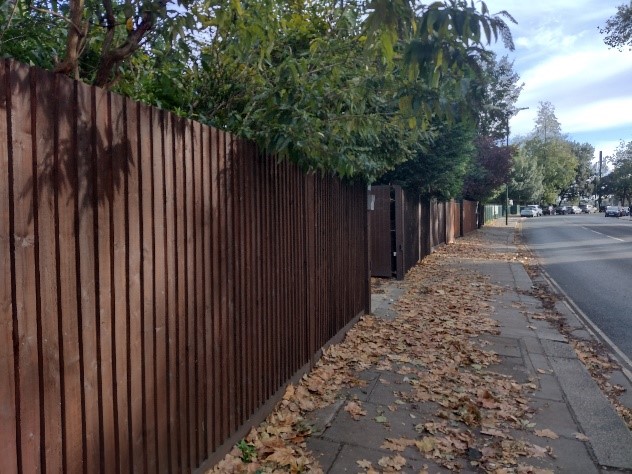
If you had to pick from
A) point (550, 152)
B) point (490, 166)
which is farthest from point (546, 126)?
point (490, 166)

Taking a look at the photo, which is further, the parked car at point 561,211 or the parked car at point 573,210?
the parked car at point 573,210

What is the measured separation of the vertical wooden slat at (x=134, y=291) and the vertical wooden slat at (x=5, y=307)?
659 millimetres

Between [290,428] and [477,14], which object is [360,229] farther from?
[477,14]

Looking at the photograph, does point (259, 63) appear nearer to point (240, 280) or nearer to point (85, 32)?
point (85, 32)

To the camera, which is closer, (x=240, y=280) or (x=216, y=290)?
(x=216, y=290)

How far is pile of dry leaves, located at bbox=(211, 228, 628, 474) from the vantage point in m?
3.55

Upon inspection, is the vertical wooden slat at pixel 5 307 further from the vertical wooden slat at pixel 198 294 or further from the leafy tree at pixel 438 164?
the leafy tree at pixel 438 164

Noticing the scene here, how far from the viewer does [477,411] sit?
431 centimetres

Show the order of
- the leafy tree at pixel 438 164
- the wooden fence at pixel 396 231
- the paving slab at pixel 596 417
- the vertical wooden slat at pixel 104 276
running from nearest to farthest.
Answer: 1. the vertical wooden slat at pixel 104 276
2. the paving slab at pixel 596 417
3. the wooden fence at pixel 396 231
4. the leafy tree at pixel 438 164

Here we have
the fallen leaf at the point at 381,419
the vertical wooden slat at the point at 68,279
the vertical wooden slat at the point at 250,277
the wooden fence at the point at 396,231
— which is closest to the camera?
the vertical wooden slat at the point at 68,279

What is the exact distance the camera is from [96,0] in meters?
3.52

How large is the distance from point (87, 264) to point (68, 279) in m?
0.12

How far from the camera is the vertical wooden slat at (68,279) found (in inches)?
82.0

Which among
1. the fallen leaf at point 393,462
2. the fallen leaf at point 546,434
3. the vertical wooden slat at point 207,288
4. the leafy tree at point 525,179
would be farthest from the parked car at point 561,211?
the vertical wooden slat at point 207,288
